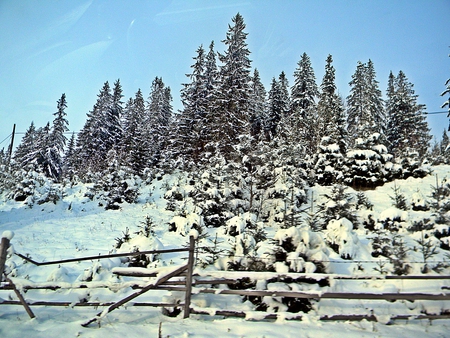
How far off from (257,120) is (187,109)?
42.3 feet

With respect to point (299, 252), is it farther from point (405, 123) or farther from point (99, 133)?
point (99, 133)

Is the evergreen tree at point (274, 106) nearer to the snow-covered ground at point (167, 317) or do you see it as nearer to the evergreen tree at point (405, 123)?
the evergreen tree at point (405, 123)

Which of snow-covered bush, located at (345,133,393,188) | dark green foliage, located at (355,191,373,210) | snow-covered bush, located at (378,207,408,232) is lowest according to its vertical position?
snow-covered bush, located at (378,207,408,232)

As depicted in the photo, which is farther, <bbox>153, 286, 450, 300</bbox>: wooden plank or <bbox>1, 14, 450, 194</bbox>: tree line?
<bbox>1, 14, 450, 194</bbox>: tree line

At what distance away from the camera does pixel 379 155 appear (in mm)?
20016

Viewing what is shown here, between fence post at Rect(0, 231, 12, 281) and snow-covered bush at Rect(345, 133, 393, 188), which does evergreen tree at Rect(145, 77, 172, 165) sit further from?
fence post at Rect(0, 231, 12, 281)

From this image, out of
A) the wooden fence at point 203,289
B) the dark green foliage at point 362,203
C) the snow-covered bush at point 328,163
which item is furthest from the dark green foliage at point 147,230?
the snow-covered bush at point 328,163

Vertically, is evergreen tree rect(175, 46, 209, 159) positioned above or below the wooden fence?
above

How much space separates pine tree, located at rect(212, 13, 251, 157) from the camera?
24156 mm

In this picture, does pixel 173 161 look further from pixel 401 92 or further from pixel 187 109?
pixel 401 92

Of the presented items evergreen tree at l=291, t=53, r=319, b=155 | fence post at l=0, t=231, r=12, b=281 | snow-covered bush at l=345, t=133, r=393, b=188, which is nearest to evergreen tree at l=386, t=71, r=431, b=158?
evergreen tree at l=291, t=53, r=319, b=155

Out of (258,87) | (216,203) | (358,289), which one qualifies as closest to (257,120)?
(258,87)

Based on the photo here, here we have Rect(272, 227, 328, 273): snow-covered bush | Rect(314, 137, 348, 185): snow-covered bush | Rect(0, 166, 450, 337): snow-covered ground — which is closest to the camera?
Rect(0, 166, 450, 337): snow-covered ground

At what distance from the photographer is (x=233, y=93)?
85.1 feet
